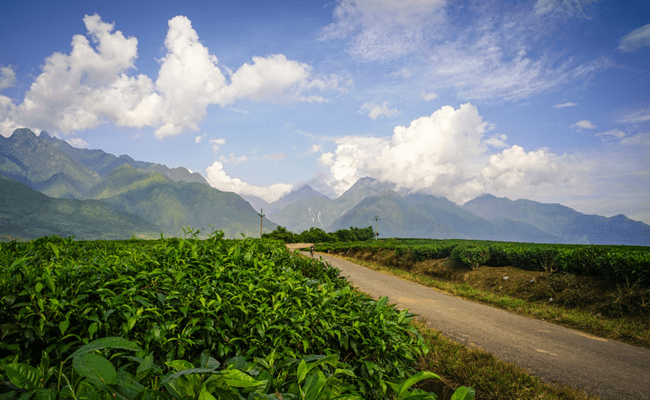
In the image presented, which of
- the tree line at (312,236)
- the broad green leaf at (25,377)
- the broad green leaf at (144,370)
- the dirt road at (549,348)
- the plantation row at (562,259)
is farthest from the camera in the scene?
the tree line at (312,236)

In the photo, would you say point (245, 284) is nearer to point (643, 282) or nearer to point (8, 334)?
point (8, 334)

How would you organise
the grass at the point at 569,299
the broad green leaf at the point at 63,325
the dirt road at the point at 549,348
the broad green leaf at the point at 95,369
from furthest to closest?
the grass at the point at 569,299
the dirt road at the point at 549,348
the broad green leaf at the point at 63,325
the broad green leaf at the point at 95,369

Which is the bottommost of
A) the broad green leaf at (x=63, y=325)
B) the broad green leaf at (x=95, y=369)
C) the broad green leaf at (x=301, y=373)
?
the broad green leaf at (x=63, y=325)

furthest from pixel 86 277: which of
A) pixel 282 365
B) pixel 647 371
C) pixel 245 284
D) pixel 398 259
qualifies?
pixel 398 259

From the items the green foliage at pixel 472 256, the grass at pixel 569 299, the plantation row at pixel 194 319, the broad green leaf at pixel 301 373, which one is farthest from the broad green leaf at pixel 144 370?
the green foliage at pixel 472 256

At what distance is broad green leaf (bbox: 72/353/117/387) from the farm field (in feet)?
33.1

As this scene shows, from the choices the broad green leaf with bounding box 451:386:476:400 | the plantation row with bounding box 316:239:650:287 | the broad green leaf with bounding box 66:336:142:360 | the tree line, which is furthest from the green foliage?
the tree line

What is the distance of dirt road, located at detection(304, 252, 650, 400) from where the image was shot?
4.82 metres

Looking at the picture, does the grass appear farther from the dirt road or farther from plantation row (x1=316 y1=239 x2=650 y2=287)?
the dirt road

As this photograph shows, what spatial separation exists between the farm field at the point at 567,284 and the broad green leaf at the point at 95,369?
1009 centimetres

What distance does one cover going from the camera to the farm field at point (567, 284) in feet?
26.4

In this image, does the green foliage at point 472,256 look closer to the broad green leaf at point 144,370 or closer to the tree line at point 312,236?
the broad green leaf at point 144,370

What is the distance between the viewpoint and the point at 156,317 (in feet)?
8.10

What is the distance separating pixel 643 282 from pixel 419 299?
6356 mm
